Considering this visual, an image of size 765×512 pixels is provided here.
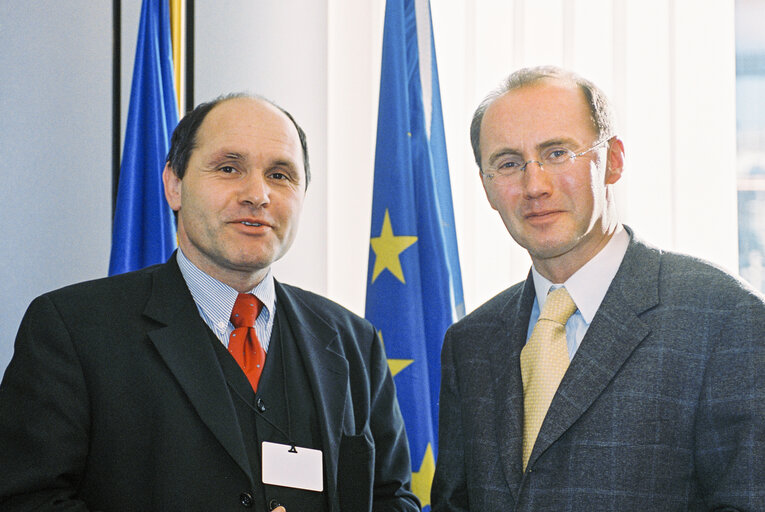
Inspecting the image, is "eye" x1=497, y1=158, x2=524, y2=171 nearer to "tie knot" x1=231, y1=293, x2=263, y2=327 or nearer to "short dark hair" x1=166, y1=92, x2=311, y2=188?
"short dark hair" x1=166, y1=92, x2=311, y2=188

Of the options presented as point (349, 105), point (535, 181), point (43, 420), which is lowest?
point (43, 420)

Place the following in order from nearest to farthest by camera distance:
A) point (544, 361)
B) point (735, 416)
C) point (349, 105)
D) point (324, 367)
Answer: point (735, 416) < point (544, 361) < point (324, 367) < point (349, 105)

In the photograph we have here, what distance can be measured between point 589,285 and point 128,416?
4.01 ft

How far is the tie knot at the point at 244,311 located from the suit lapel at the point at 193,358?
106 millimetres

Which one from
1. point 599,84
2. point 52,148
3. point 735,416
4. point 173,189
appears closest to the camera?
point 735,416

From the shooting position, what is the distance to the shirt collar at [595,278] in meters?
1.91

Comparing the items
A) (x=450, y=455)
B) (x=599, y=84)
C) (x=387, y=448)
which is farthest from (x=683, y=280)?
(x=599, y=84)

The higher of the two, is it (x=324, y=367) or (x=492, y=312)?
(x=492, y=312)

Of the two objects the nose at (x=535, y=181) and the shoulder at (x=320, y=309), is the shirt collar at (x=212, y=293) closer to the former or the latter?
the shoulder at (x=320, y=309)

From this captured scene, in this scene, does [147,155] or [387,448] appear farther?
[147,155]

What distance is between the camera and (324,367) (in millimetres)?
2078

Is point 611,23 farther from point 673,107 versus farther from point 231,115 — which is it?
point 231,115

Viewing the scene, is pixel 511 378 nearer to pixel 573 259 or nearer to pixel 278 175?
pixel 573 259

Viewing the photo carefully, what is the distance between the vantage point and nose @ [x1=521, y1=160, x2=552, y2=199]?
1922 mm
